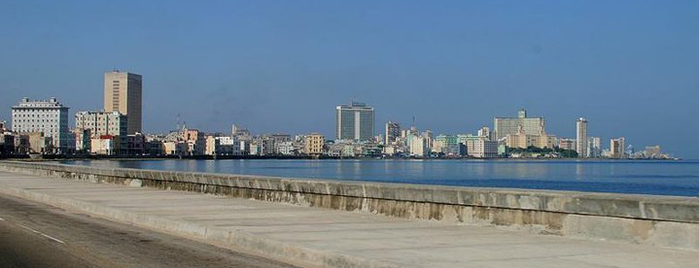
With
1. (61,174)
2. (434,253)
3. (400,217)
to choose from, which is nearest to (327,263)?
(434,253)

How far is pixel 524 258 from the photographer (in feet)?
40.5

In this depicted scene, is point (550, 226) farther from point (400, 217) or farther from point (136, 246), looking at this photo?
point (136, 246)

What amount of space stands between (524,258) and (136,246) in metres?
7.14

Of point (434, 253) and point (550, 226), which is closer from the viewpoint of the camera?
point (434, 253)

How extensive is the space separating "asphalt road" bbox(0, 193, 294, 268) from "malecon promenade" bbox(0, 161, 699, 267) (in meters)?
0.63

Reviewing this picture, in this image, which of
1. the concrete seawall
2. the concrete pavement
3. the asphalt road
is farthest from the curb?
the concrete seawall

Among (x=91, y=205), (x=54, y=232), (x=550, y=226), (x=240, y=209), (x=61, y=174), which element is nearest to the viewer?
(x=550, y=226)

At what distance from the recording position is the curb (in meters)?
12.6

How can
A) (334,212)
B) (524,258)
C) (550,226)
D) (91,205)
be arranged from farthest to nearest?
1. (91,205)
2. (334,212)
3. (550,226)
4. (524,258)

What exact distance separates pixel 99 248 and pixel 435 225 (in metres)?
6.73

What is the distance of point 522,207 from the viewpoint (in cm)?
1566

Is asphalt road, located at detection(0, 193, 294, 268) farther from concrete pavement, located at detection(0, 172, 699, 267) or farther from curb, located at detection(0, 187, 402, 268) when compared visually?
concrete pavement, located at detection(0, 172, 699, 267)

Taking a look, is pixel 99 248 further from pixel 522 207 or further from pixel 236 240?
pixel 522 207

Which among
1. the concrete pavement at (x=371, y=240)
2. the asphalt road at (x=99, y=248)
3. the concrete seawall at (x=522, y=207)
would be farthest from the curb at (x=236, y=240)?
the concrete seawall at (x=522, y=207)
